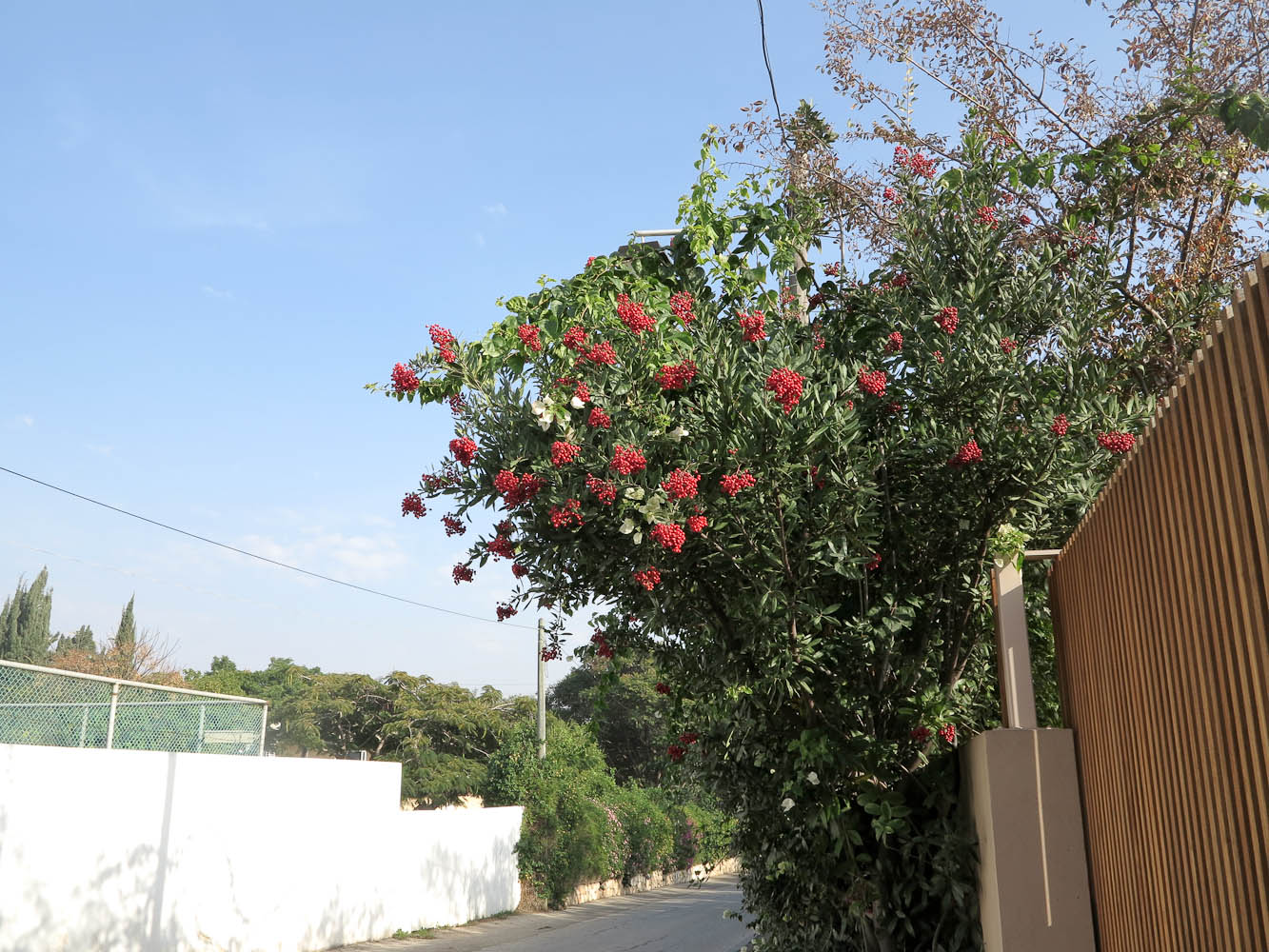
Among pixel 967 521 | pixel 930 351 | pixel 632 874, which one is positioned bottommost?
pixel 632 874

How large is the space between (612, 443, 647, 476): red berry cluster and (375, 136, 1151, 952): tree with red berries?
0.01 metres

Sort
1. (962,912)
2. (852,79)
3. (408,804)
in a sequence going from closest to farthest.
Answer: (962,912) → (852,79) → (408,804)

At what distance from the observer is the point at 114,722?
11.4 metres

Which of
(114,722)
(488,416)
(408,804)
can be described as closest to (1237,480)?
(488,416)

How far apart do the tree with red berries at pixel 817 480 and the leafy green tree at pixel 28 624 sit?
40.2m

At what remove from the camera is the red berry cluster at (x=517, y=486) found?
450 cm

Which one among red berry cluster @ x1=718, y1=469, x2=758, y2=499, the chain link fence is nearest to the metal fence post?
the chain link fence

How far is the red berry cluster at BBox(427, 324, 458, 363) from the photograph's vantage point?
15.9 feet

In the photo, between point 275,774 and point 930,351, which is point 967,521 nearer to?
point 930,351

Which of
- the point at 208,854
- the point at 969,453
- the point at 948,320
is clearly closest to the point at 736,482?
the point at 969,453

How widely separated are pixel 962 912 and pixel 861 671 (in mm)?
1330

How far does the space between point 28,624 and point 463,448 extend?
4248 cm

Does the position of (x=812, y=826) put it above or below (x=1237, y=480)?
below

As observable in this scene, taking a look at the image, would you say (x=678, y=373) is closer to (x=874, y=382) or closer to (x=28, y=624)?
(x=874, y=382)
